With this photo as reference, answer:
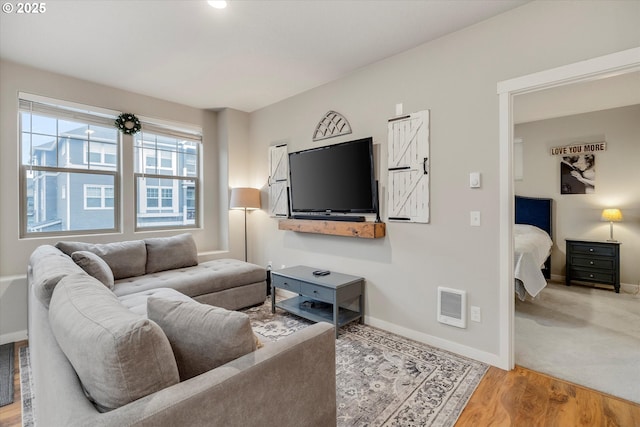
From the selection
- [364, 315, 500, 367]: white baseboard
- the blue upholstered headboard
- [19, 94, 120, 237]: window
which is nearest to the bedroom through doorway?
[364, 315, 500, 367]: white baseboard

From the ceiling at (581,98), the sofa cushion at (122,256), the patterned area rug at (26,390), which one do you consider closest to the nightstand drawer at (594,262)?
the ceiling at (581,98)

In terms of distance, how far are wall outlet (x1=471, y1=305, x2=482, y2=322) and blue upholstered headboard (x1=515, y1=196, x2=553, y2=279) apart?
3359mm

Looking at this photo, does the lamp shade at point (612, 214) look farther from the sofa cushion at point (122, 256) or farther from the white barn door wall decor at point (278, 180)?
the sofa cushion at point (122, 256)

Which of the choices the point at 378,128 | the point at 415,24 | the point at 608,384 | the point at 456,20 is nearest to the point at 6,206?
the point at 378,128

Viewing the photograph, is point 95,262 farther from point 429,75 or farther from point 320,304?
point 429,75

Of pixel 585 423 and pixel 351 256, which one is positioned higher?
pixel 351 256

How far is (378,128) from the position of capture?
304 centimetres

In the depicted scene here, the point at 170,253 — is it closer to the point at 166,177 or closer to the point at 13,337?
the point at 166,177

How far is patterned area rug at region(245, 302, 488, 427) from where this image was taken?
5.90 feet

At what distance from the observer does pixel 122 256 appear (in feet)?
10.5

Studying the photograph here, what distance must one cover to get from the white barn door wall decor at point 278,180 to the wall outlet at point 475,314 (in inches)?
93.6

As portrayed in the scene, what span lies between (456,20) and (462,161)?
1.06 metres

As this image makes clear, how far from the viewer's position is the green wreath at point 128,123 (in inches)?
143

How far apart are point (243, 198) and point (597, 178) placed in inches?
201
